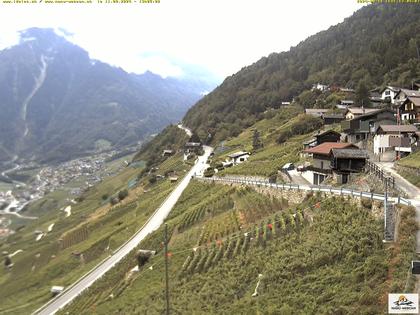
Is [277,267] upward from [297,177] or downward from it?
upward

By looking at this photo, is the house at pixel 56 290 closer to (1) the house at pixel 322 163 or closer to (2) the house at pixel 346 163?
(1) the house at pixel 322 163

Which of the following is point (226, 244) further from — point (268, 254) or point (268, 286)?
point (268, 286)

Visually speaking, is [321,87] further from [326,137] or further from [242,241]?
[242,241]

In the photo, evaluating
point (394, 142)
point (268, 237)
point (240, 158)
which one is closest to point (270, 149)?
point (240, 158)

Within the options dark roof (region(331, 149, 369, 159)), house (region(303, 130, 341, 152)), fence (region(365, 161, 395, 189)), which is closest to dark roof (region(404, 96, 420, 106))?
house (region(303, 130, 341, 152))

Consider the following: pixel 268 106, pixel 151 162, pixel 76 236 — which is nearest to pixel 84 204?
pixel 151 162

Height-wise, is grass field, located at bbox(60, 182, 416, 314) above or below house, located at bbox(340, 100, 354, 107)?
below
